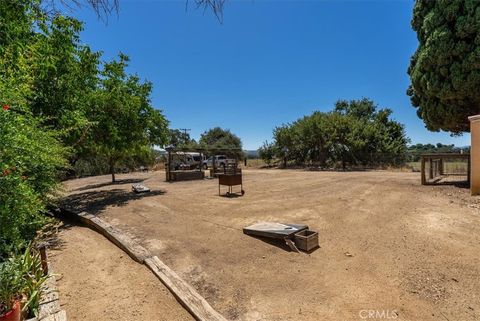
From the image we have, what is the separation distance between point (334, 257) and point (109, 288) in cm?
339

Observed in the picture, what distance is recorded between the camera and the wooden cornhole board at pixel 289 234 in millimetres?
4469

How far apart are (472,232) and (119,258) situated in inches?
254

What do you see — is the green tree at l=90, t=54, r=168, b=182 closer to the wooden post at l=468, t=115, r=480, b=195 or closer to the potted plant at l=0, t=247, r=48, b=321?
the potted plant at l=0, t=247, r=48, b=321

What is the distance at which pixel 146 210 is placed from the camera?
7719 mm

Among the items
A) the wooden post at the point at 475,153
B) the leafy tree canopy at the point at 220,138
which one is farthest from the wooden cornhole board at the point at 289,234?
the leafy tree canopy at the point at 220,138

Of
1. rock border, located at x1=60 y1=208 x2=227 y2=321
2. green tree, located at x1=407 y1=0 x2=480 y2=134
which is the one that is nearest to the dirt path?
rock border, located at x1=60 y1=208 x2=227 y2=321

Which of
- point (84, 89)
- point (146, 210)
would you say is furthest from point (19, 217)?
point (84, 89)

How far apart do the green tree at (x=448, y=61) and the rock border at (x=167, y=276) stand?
10.8m

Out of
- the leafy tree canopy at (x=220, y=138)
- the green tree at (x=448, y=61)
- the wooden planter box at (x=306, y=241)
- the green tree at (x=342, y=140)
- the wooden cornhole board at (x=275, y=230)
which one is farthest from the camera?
the leafy tree canopy at (x=220, y=138)

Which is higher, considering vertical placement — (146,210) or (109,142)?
(109,142)

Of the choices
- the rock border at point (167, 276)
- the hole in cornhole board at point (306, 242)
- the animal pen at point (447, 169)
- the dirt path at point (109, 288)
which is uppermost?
the animal pen at point (447, 169)

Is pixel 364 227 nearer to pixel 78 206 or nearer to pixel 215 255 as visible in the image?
pixel 215 255

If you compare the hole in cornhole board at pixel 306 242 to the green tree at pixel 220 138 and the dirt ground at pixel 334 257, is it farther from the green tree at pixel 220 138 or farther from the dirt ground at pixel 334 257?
the green tree at pixel 220 138

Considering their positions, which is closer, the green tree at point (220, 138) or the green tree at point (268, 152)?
the green tree at point (268, 152)
